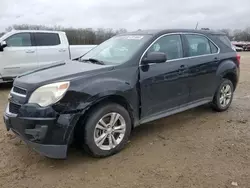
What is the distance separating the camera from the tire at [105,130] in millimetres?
3508

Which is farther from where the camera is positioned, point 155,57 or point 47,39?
point 47,39

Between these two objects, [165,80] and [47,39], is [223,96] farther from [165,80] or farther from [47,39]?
[47,39]

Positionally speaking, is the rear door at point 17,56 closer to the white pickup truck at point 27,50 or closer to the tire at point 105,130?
the white pickup truck at point 27,50

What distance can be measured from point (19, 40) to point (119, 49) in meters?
5.51

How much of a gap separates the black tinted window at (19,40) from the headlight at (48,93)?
241 inches

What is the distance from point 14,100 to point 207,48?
3.65 metres

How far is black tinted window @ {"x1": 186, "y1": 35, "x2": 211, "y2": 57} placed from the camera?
16.3 ft

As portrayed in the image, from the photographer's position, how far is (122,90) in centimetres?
375

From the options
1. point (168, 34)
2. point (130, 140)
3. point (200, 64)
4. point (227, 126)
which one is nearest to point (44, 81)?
point (130, 140)

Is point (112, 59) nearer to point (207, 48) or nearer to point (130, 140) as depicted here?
point (130, 140)

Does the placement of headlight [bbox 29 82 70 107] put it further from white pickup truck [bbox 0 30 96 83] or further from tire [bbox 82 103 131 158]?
white pickup truck [bbox 0 30 96 83]

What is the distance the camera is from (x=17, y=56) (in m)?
8.70

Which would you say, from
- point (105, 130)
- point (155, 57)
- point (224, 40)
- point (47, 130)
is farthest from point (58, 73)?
point (224, 40)

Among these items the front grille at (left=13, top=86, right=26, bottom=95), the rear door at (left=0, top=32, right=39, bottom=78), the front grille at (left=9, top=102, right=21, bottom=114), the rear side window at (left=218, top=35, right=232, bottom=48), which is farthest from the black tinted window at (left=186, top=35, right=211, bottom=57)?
the rear door at (left=0, top=32, right=39, bottom=78)
